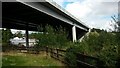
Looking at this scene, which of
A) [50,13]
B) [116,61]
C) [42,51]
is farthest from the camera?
[50,13]

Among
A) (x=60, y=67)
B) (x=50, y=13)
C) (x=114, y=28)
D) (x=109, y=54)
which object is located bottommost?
(x=60, y=67)

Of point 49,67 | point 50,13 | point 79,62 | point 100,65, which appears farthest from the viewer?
point 50,13

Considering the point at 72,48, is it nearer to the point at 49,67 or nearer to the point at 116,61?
the point at 49,67

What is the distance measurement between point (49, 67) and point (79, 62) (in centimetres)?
237

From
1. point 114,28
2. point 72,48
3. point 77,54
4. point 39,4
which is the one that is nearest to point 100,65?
point 114,28

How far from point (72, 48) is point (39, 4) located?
38.1ft

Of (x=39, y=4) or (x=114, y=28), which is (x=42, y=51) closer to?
(x=39, y=4)

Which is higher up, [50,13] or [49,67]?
[50,13]

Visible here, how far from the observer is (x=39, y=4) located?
1022 inches

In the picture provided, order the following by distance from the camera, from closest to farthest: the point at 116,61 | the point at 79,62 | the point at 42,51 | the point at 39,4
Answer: the point at 116,61, the point at 79,62, the point at 39,4, the point at 42,51

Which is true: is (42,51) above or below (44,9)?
below

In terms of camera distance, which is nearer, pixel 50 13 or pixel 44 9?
pixel 44 9

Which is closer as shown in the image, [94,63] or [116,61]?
[116,61]

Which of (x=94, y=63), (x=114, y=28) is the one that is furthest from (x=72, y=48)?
(x=114, y=28)
